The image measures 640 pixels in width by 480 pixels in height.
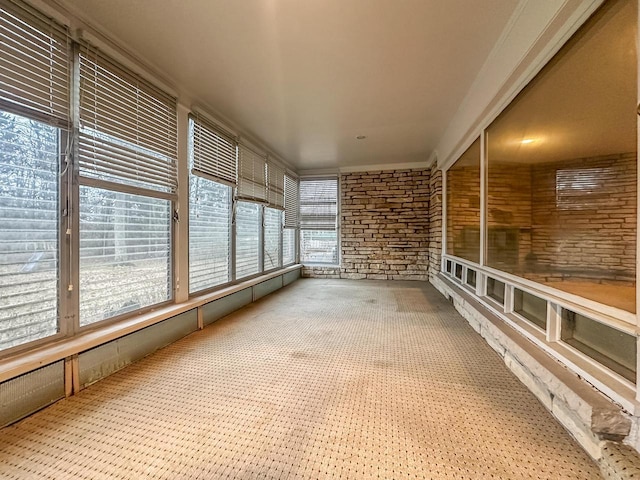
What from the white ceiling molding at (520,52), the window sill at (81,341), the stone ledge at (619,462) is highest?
the white ceiling molding at (520,52)

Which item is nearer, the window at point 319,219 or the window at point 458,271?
the window at point 458,271

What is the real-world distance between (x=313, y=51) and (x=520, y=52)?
1400mm

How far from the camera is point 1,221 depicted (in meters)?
1.48

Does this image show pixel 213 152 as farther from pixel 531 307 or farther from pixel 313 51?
pixel 531 307

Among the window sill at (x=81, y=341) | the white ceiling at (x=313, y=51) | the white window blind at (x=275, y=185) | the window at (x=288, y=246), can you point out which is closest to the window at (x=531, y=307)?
the white ceiling at (x=313, y=51)

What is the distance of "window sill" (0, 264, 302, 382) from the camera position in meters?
1.45

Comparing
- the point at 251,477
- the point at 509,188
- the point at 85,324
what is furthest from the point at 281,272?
the point at 251,477

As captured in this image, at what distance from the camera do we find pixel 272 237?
16.4 feet

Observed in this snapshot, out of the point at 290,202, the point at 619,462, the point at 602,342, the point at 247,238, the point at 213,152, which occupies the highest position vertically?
the point at 213,152

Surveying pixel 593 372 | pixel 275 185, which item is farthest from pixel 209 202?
pixel 593 372

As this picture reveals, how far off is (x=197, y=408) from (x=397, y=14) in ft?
8.66

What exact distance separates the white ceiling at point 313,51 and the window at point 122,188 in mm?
317

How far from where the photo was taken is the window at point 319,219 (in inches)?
247

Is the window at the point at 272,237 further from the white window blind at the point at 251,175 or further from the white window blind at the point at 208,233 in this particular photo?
the white window blind at the point at 208,233
